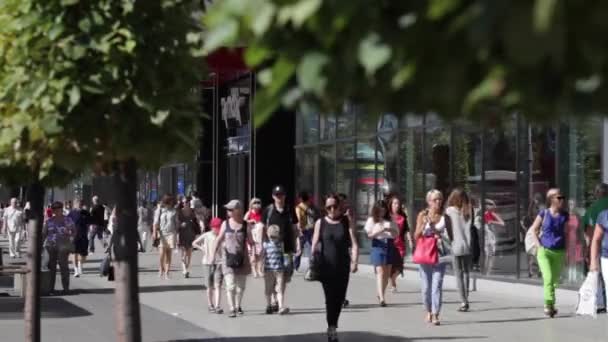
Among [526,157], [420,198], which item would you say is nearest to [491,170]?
[526,157]

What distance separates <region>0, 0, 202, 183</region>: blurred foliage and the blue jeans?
754 centimetres

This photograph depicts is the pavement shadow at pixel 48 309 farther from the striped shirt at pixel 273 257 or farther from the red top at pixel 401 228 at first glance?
the red top at pixel 401 228

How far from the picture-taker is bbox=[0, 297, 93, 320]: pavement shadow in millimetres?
15680

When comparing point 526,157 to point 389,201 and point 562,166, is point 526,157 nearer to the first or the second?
point 562,166

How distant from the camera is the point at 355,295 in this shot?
19.5 meters

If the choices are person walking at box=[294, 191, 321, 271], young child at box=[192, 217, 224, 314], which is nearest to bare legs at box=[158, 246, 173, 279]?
person walking at box=[294, 191, 321, 271]

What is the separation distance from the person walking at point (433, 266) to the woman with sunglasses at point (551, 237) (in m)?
1.20

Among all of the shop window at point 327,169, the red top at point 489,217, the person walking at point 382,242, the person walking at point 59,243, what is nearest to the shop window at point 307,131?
the shop window at point 327,169

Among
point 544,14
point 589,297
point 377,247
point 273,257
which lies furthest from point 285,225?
point 544,14

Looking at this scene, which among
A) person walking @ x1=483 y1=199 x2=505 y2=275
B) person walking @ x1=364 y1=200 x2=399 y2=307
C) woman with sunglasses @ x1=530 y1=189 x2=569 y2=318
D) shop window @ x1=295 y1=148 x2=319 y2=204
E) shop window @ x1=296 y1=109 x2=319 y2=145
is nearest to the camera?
woman with sunglasses @ x1=530 y1=189 x2=569 y2=318

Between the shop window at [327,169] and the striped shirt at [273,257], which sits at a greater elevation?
the shop window at [327,169]

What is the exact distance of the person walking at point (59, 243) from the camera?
19.9m

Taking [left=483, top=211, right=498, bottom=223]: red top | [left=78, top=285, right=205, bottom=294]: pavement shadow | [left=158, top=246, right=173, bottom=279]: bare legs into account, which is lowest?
[left=78, top=285, right=205, bottom=294]: pavement shadow

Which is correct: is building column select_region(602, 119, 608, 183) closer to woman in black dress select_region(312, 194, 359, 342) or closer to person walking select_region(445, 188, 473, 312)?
person walking select_region(445, 188, 473, 312)
